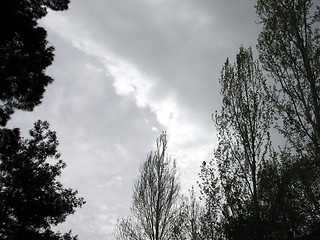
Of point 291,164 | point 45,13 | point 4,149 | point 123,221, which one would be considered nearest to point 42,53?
point 45,13

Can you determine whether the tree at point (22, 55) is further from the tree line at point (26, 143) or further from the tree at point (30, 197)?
the tree at point (30, 197)

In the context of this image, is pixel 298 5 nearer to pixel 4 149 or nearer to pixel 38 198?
pixel 4 149

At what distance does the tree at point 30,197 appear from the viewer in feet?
37.5

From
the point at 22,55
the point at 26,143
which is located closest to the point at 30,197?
the point at 26,143

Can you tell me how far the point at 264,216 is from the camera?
375 inches

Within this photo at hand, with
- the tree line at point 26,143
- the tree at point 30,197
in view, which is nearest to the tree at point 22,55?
the tree line at point 26,143

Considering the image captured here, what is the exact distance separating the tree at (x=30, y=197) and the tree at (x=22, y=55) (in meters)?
5.00

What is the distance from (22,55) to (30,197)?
823 cm

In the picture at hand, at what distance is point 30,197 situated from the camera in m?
11.8

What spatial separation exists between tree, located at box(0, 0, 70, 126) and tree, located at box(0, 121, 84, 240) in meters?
5.00

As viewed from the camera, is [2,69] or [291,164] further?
[291,164]

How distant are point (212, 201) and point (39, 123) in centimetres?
1107

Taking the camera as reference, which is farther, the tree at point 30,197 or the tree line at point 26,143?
the tree at point 30,197

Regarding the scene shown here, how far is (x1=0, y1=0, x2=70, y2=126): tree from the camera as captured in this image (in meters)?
6.18
